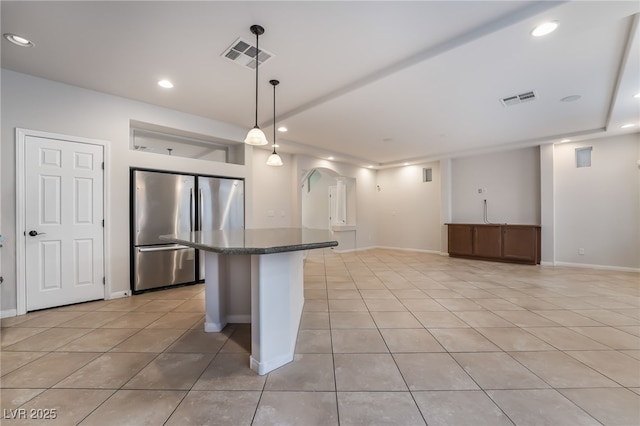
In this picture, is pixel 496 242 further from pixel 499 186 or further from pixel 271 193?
pixel 271 193

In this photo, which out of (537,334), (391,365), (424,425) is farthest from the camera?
(537,334)

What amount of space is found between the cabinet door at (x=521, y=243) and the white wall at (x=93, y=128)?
613 cm

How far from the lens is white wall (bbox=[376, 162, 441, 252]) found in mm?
7250

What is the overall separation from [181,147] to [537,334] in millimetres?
5267

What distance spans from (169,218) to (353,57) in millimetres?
3274

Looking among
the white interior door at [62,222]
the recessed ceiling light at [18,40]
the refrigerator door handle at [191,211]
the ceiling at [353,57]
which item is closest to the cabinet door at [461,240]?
the ceiling at [353,57]

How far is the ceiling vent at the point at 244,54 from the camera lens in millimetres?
2395

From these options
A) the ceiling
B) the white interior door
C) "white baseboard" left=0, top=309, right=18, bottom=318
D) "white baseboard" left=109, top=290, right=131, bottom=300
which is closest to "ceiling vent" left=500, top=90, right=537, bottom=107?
the ceiling

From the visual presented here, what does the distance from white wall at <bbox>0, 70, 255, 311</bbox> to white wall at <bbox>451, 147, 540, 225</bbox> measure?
19.6 ft

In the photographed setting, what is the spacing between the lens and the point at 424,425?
1.34 m

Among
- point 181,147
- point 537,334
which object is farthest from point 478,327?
point 181,147

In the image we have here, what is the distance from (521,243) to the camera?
5.49 m

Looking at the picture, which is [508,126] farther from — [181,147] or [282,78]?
[181,147]

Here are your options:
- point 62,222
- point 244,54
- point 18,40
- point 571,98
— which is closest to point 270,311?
Result: point 244,54
